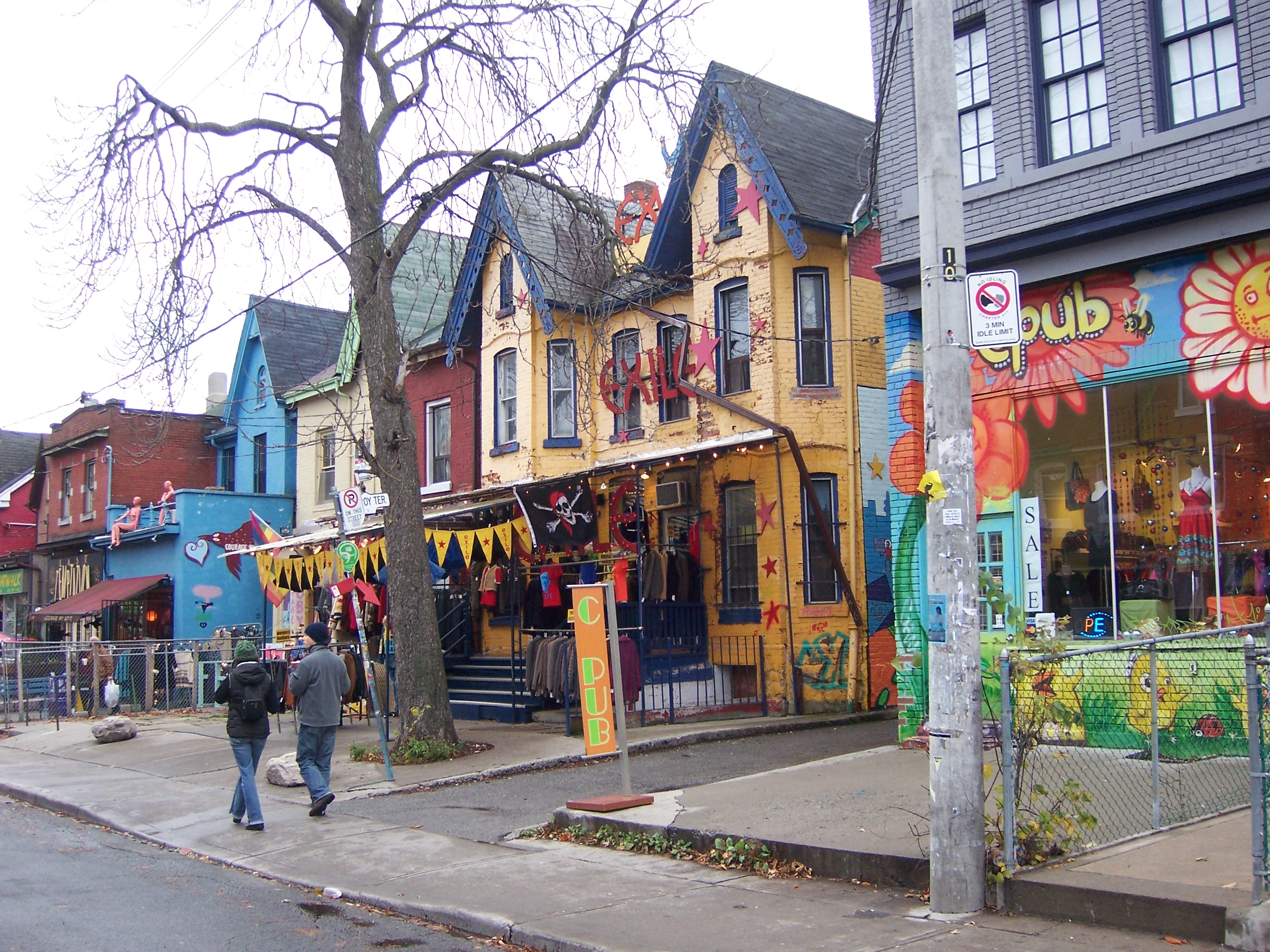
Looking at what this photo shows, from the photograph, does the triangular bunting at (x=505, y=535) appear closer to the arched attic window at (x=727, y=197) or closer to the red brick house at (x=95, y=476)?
the arched attic window at (x=727, y=197)

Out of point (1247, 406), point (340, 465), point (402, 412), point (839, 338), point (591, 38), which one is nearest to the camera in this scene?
point (1247, 406)

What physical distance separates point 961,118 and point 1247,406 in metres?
4.18

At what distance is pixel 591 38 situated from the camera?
13281 millimetres

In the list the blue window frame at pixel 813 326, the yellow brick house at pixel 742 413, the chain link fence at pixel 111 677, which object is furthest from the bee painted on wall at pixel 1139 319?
the chain link fence at pixel 111 677

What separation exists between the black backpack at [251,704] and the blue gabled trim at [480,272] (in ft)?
27.5

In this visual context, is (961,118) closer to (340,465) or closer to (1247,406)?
(1247,406)

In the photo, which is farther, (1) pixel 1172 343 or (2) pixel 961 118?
(2) pixel 961 118

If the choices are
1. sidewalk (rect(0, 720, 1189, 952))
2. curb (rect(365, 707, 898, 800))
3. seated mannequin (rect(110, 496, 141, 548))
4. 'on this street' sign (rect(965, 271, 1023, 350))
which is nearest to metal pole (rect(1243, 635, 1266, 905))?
sidewalk (rect(0, 720, 1189, 952))

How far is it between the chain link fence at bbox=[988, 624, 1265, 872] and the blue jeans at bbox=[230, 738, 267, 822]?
22.3 feet

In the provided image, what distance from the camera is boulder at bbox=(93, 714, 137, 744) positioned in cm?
1755

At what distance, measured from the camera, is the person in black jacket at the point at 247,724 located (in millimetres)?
10555

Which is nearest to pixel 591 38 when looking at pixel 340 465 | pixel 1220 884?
pixel 1220 884

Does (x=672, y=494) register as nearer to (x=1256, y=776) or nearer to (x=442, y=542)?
(x=442, y=542)

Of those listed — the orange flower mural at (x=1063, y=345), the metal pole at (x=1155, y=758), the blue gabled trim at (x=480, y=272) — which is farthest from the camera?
the blue gabled trim at (x=480, y=272)
